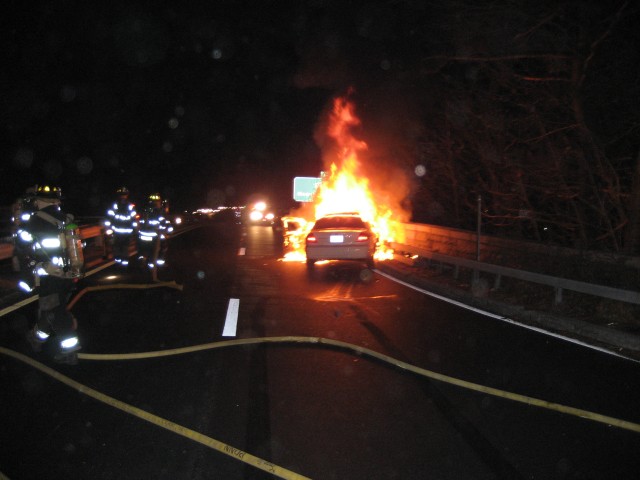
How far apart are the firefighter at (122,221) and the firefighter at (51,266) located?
26.0 ft

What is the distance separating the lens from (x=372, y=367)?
6.58m

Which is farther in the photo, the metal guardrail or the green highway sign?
the green highway sign

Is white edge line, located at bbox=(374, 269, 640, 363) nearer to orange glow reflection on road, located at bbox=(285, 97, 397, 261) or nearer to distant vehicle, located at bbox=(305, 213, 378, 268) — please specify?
distant vehicle, located at bbox=(305, 213, 378, 268)

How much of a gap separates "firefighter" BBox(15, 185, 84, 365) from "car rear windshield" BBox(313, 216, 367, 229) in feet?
29.7

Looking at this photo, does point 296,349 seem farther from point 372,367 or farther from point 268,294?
point 268,294

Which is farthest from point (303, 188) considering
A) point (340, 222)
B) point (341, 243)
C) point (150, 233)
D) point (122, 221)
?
point (150, 233)

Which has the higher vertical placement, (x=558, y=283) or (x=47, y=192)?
(x=47, y=192)

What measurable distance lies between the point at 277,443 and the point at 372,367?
7.21 ft

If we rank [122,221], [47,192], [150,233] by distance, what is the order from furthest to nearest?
[122,221]
[150,233]
[47,192]

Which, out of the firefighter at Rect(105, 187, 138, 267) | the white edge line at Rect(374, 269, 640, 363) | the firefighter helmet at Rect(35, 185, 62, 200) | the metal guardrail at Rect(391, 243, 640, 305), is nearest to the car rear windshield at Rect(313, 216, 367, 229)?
the white edge line at Rect(374, 269, 640, 363)

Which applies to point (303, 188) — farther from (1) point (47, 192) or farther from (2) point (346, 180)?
(1) point (47, 192)

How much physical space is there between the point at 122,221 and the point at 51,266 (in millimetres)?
8386

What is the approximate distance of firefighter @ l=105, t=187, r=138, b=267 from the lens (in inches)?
570

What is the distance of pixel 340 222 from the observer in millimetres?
15492
